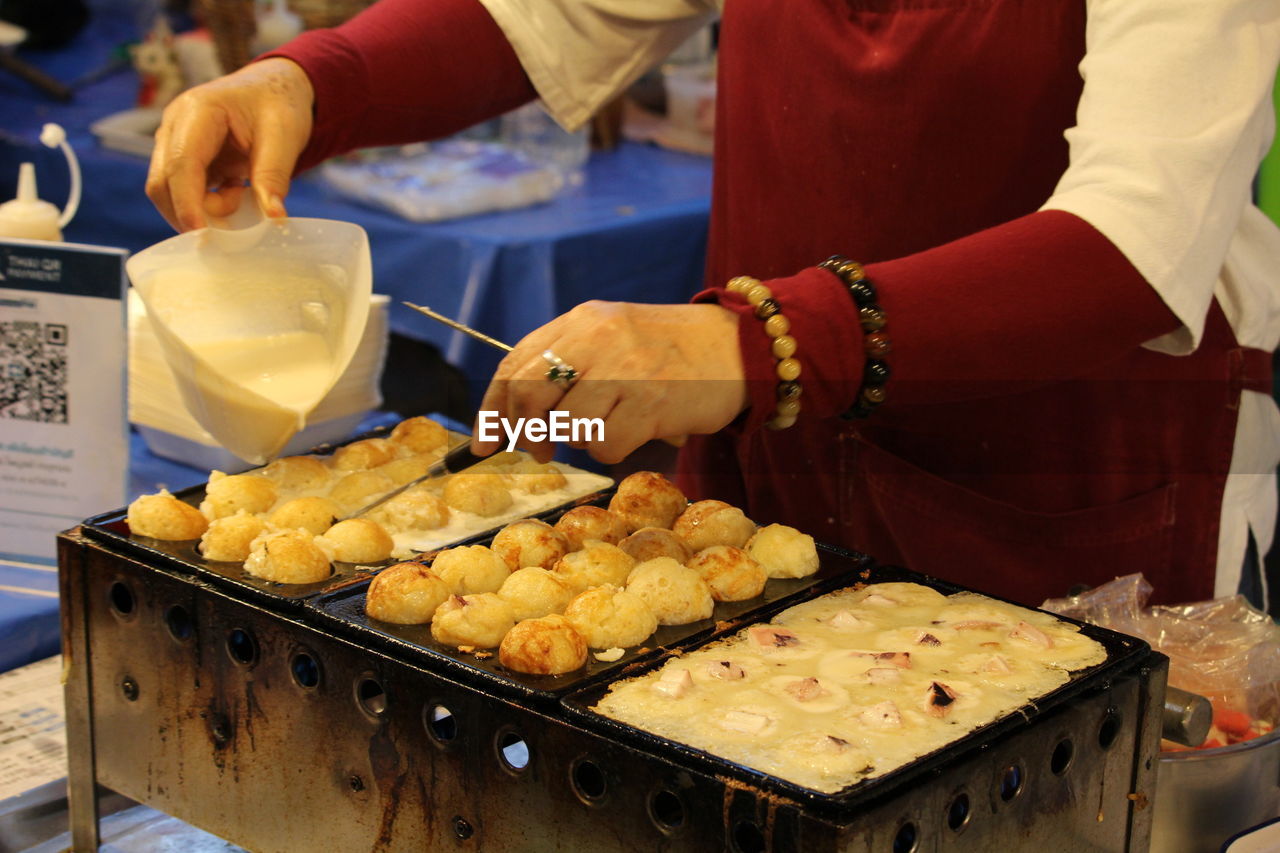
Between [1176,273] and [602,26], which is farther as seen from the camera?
[602,26]

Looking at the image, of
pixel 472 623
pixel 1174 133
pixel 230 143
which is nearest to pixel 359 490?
pixel 472 623

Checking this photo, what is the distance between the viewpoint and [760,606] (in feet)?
3.80

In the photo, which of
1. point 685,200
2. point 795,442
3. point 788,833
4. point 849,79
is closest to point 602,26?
point 849,79

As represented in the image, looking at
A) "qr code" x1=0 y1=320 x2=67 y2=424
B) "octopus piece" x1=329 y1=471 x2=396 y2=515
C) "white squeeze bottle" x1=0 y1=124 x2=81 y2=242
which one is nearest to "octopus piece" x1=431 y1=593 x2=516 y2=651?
"octopus piece" x1=329 y1=471 x2=396 y2=515

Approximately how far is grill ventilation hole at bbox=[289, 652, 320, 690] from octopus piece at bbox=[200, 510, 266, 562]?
4.9 inches

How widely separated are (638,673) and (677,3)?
41.6 inches

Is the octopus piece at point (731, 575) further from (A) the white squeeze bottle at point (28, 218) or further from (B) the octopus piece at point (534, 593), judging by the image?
(A) the white squeeze bottle at point (28, 218)

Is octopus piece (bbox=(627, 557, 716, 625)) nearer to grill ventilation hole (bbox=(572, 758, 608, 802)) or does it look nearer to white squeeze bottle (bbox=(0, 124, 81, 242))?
grill ventilation hole (bbox=(572, 758, 608, 802))

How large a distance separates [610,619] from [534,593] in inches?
3.2

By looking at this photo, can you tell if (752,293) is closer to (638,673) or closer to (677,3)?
(638,673)

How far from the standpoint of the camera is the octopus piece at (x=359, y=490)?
1.38 meters

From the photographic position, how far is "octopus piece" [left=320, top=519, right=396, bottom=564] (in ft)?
4.10

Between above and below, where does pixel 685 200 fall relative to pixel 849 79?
below

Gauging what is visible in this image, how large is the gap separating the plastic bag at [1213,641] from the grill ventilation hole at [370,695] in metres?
0.66
